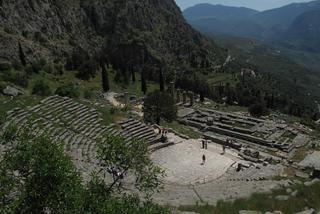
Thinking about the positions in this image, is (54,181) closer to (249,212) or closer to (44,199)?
(44,199)

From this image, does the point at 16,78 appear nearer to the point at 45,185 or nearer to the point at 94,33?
the point at 45,185

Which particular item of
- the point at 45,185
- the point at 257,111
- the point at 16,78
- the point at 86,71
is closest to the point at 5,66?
the point at 16,78

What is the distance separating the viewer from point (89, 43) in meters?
133

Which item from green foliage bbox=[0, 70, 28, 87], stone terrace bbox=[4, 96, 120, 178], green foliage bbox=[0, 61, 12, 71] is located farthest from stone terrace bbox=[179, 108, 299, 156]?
green foliage bbox=[0, 61, 12, 71]

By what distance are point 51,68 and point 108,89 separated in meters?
13.5

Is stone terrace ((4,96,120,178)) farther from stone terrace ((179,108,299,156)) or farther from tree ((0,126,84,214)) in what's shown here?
stone terrace ((179,108,299,156))

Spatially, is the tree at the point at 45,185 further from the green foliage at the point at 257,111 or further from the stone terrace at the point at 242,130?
the green foliage at the point at 257,111

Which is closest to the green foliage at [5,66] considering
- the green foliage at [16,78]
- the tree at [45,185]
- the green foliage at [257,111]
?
the green foliage at [16,78]

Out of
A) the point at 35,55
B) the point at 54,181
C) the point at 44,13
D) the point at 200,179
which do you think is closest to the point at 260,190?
the point at 200,179

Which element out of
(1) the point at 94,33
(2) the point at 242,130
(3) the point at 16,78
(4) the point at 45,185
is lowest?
(2) the point at 242,130

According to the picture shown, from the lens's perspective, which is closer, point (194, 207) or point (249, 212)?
point (249, 212)

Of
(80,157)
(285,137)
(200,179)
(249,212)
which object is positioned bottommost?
(285,137)

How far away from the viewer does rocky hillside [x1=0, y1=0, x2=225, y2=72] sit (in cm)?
9712

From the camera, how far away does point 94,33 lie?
143750 mm
